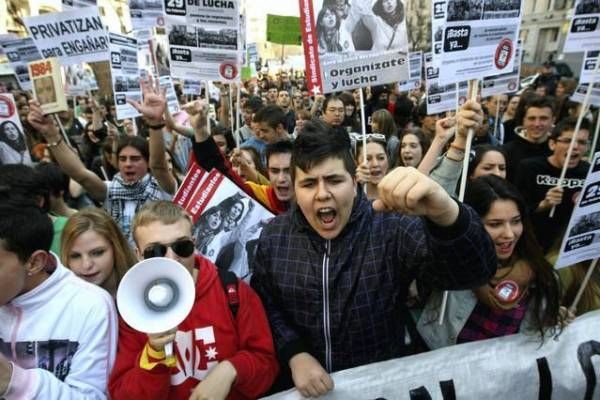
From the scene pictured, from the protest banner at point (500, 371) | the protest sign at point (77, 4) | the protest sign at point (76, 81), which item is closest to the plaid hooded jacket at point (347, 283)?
the protest banner at point (500, 371)

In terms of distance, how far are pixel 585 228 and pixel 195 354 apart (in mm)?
1872

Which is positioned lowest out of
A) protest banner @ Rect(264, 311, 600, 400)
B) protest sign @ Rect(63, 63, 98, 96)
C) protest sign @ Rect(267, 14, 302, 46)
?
protest banner @ Rect(264, 311, 600, 400)

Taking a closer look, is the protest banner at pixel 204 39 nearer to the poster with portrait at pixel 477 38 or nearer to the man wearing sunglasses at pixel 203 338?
the poster with portrait at pixel 477 38

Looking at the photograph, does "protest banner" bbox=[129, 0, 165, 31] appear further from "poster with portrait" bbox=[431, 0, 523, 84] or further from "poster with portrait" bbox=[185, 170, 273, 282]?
"poster with portrait" bbox=[431, 0, 523, 84]

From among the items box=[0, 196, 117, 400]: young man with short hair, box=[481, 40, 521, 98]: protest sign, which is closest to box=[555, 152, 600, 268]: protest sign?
box=[0, 196, 117, 400]: young man with short hair

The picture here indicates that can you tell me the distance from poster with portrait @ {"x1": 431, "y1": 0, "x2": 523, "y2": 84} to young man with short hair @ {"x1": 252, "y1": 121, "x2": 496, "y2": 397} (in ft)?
2.56

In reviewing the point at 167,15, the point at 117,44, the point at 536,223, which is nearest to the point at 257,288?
the point at 536,223

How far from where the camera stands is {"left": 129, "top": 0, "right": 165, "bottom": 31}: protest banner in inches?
210

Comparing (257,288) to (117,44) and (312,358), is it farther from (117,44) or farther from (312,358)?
(117,44)

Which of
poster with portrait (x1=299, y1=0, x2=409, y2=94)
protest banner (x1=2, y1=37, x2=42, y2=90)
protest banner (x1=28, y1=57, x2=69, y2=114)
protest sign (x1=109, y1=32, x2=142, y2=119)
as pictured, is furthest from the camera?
protest banner (x1=2, y1=37, x2=42, y2=90)

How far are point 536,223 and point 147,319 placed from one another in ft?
9.61

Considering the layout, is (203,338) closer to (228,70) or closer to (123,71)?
(228,70)

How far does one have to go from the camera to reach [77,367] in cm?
140

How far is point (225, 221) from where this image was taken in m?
2.18
